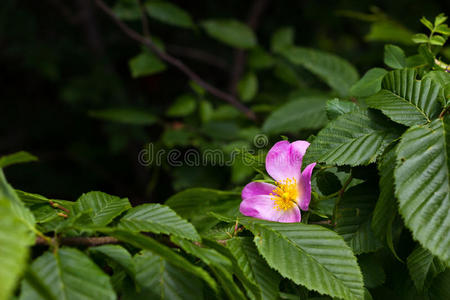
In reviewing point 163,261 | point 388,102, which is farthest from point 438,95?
point 163,261

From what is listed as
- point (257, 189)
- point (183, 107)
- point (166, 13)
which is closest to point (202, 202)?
point (257, 189)

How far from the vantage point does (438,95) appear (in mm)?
546

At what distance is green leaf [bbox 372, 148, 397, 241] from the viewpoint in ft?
1.58

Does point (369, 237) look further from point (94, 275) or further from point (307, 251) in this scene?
point (94, 275)

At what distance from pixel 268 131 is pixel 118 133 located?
1187 millimetres

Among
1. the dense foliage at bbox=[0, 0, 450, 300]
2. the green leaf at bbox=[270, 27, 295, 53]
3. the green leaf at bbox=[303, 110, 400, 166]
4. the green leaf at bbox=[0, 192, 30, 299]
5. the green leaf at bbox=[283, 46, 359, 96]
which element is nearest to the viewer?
the green leaf at bbox=[0, 192, 30, 299]

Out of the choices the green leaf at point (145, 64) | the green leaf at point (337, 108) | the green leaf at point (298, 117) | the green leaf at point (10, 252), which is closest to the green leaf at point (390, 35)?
the green leaf at point (298, 117)

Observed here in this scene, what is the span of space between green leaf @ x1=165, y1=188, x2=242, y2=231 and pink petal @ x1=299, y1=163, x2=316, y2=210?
19 centimetres

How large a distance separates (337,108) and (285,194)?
0.53 feet

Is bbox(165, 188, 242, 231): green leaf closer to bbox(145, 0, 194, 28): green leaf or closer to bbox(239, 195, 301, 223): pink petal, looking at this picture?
bbox(239, 195, 301, 223): pink petal

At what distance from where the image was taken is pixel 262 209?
64 centimetres

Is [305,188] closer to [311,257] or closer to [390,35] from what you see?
[311,257]
